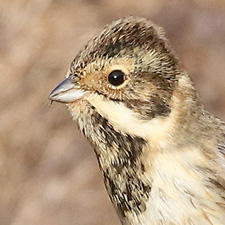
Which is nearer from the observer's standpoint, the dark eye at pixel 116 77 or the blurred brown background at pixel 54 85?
the dark eye at pixel 116 77

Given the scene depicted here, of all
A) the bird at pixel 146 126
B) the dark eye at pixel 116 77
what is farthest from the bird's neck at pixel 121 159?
the dark eye at pixel 116 77

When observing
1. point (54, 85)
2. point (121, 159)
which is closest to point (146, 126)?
point (121, 159)

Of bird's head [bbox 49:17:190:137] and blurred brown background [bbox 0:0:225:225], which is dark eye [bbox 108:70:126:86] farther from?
blurred brown background [bbox 0:0:225:225]

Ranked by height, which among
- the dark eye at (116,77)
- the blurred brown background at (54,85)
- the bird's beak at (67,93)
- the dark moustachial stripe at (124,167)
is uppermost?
the blurred brown background at (54,85)

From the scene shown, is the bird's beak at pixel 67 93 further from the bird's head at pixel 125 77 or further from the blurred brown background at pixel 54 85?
the blurred brown background at pixel 54 85

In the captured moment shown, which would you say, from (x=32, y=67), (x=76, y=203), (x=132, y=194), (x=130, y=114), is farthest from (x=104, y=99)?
(x=32, y=67)

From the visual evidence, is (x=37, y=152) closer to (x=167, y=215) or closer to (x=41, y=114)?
(x=41, y=114)
